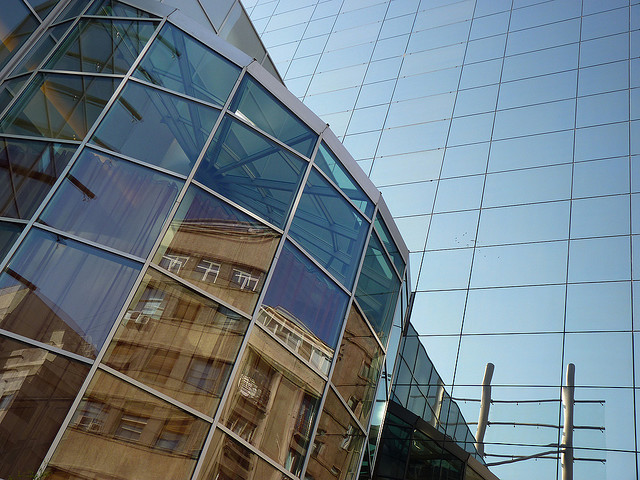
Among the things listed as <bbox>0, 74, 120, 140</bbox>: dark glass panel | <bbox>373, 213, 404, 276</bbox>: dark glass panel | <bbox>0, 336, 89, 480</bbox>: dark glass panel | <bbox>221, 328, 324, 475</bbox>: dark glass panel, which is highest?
<bbox>373, 213, 404, 276</bbox>: dark glass panel

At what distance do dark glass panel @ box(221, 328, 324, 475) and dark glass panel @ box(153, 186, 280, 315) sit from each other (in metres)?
0.94

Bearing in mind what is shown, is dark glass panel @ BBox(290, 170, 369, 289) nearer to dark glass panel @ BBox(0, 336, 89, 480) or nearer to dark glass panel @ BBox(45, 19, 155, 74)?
dark glass panel @ BBox(45, 19, 155, 74)

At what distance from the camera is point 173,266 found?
11.2 meters

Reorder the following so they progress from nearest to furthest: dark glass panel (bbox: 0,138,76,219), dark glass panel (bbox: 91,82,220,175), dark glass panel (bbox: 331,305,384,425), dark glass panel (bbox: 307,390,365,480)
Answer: dark glass panel (bbox: 0,138,76,219), dark glass panel (bbox: 91,82,220,175), dark glass panel (bbox: 307,390,365,480), dark glass panel (bbox: 331,305,384,425)

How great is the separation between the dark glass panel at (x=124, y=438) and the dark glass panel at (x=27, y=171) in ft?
11.0

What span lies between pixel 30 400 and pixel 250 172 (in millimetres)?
5628

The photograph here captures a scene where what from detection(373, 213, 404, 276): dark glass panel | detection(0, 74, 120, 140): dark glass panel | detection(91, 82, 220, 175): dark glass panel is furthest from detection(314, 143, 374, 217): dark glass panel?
detection(0, 74, 120, 140): dark glass panel

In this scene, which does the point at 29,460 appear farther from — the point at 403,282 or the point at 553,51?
the point at 553,51

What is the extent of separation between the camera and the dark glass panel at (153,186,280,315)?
37.1ft

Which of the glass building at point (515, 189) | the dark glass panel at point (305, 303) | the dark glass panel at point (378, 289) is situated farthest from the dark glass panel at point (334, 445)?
the glass building at point (515, 189)

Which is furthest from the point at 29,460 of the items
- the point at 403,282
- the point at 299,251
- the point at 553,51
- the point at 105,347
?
the point at 553,51

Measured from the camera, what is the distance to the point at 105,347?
10062 mm

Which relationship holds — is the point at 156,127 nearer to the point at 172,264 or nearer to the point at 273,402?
the point at 172,264

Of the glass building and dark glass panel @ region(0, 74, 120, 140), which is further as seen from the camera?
the glass building
